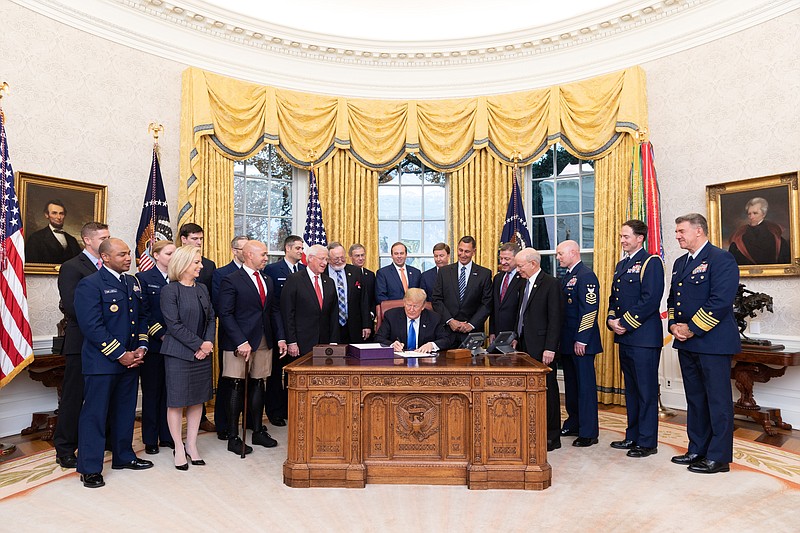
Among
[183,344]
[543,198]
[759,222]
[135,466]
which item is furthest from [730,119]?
[135,466]

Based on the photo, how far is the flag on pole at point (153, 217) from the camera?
20.8 feet

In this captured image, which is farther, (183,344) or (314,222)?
(314,222)

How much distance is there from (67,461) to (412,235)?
5.31 metres

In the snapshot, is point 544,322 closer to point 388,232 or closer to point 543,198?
point 543,198

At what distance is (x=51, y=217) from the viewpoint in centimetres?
591

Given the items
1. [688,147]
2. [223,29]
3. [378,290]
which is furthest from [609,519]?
[223,29]

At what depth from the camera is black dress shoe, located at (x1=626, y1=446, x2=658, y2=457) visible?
473 centimetres

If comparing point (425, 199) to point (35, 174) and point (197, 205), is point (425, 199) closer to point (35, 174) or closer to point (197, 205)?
point (197, 205)

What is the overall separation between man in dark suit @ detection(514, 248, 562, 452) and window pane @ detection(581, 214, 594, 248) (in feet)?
9.80

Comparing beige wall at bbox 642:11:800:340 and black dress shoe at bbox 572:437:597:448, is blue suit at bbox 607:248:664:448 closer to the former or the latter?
black dress shoe at bbox 572:437:597:448

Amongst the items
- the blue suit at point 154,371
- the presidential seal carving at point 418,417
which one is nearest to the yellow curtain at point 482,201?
the presidential seal carving at point 418,417

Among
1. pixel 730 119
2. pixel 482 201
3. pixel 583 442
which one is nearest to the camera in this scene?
pixel 583 442

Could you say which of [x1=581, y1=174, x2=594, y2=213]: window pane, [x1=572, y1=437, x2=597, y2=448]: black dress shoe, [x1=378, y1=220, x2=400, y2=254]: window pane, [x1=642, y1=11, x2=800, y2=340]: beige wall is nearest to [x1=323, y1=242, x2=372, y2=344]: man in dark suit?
[x1=378, y1=220, x2=400, y2=254]: window pane

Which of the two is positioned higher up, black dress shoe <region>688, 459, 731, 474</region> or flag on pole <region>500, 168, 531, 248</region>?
flag on pole <region>500, 168, 531, 248</region>
